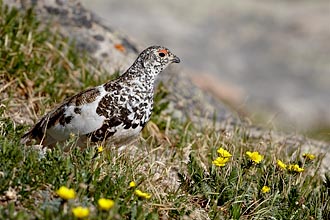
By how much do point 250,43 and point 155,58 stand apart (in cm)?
1935

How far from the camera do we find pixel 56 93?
8.27 metres

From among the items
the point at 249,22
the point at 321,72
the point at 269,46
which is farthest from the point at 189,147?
the point at 249,22

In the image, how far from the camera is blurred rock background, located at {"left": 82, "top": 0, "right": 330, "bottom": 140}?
21125 mm

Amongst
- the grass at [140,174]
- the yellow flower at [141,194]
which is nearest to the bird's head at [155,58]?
the grass at [140,174]

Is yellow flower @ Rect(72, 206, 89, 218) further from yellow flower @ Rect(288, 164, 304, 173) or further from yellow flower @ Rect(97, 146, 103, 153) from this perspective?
yellow flower @ Rect(288, 164, 304, 173)

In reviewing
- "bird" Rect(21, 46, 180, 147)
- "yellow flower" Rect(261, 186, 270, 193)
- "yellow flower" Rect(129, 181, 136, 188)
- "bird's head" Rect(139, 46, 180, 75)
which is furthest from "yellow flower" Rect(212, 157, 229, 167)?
"bird's head" Rect(139, 46, 180, 75)

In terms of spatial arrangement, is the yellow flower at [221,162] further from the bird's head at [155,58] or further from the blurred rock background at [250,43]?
the blurred rock background at [250,43]

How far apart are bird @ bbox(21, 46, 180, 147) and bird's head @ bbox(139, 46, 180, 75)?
7 cm

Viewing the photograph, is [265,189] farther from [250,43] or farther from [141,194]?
[250,43]

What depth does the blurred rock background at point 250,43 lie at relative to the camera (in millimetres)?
21125

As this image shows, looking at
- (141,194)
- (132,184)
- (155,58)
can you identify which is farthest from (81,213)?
(155,58)

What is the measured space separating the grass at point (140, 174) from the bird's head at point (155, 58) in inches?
27.3

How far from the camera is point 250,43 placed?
2566cm

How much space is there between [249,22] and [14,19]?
2013 cm
